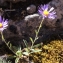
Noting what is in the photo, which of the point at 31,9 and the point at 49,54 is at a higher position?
the point at 31,9

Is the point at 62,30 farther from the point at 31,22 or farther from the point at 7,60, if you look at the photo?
the point at 7,60

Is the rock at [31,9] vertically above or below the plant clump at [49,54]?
above

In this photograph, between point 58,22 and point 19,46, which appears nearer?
point 19,46

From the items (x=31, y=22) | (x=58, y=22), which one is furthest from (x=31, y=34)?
(x=58, y=22)

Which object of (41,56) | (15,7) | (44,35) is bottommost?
(41,56)

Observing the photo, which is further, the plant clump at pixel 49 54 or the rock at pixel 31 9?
the rock at pixel 31 9

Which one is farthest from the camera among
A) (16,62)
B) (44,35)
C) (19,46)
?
(44,35)

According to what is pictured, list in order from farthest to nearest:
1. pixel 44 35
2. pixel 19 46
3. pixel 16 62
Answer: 1. pixel 44 35
2. pixel 19 46
3. pixel 16 62

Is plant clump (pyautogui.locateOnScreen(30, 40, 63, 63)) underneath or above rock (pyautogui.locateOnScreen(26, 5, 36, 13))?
underneath

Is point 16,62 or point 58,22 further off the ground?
point 58,22

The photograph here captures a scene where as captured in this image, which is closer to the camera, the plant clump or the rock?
the plant clump
